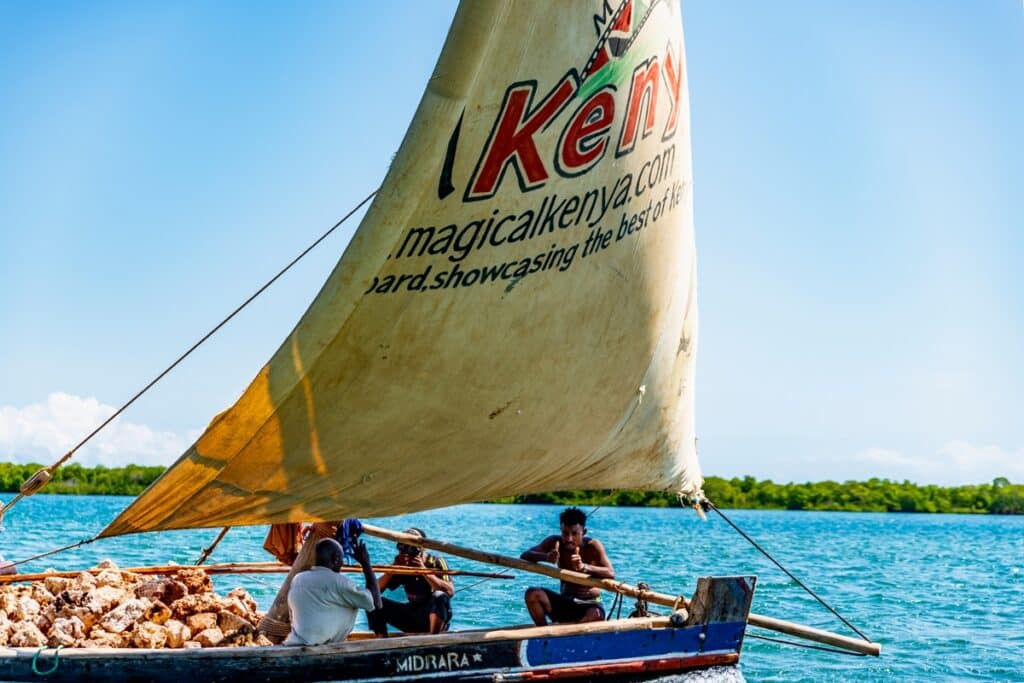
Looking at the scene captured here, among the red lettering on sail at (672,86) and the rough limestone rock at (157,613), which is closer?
the rough limestone rock at (157,613)

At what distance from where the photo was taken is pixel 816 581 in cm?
3178

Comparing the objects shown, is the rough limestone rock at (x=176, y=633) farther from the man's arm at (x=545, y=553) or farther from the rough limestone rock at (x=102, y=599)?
the man's arm at (x=545, y=553)

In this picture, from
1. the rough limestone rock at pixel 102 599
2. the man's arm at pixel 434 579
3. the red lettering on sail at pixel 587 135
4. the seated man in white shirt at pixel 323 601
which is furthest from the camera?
the man's arm at pixel 434 579

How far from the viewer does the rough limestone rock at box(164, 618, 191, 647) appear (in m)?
8.24

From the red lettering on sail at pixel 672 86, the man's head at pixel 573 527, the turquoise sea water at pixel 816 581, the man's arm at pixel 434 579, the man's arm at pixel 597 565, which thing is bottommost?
the turquoise sea water at pixel 816 581

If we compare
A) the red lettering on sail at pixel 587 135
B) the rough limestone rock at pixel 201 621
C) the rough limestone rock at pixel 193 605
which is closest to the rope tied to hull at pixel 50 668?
the rough limestone rock at pixel 201 621

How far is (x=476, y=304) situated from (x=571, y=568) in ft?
10.6

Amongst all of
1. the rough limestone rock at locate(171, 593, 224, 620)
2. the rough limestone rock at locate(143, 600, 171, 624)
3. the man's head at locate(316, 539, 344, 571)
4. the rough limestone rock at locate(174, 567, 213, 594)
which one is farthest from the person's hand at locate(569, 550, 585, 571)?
the rough limestone rock at locate(143, 600, 171, 624)

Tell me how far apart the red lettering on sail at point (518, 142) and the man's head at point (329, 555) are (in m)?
2.62

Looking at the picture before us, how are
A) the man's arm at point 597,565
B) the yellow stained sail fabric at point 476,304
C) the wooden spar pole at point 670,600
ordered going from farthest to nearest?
the man's arm at point 597,565 < the wooden spar pole at point 670,600 < the yellow stained sail fabric at point 476,304

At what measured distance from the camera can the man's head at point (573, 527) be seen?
9.74m

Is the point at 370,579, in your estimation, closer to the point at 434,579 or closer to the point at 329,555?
the point at 329,555

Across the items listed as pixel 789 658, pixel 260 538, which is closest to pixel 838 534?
pixel 260 538

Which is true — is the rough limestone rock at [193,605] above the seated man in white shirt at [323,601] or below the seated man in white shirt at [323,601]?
below
